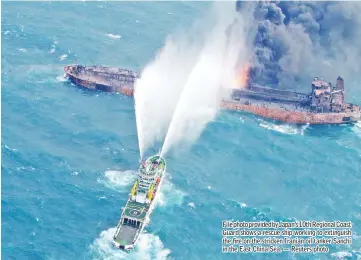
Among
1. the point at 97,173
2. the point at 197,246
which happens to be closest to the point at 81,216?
the point at 97,173

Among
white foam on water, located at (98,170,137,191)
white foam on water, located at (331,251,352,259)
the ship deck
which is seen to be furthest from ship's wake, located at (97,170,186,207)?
white foam on water, located at (331,251,352,259)

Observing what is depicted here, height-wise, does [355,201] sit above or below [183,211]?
above

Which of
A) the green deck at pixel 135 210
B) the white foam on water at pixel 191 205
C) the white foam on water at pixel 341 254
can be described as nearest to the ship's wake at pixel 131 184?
the white foam on water at pixel 191 205

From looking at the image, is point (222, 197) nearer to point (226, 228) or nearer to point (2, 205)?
point (226, 228)

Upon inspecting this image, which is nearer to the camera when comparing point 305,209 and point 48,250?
point 48,250

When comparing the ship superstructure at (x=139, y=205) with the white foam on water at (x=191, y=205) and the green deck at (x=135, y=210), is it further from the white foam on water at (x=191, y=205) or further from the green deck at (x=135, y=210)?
the white foam on water at (x=191, y=205)

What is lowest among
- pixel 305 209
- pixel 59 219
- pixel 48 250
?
pixel 48 250

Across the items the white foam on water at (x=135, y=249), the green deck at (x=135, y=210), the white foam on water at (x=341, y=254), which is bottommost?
the white foam on water at (x=135, y=249)
